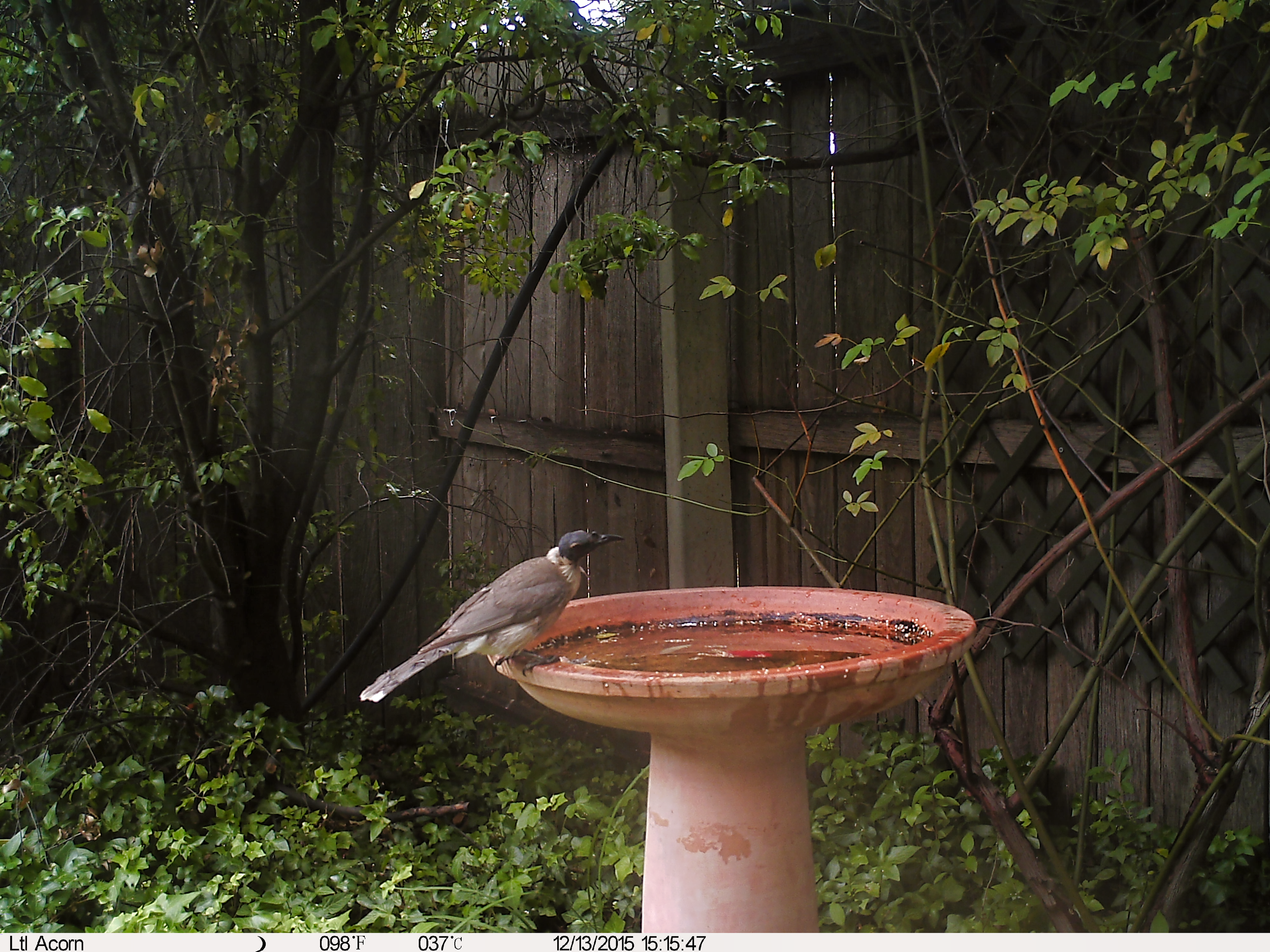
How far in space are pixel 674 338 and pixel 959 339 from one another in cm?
122

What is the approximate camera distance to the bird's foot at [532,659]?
6.20 ft

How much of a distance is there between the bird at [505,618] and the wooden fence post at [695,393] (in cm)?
123

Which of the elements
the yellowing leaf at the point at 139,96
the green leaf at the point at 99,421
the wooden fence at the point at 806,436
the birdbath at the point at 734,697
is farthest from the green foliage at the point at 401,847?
the yellowing leaf at the point at 139,96

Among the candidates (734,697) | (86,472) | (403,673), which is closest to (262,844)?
(403,673)

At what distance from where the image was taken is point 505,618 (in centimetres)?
204

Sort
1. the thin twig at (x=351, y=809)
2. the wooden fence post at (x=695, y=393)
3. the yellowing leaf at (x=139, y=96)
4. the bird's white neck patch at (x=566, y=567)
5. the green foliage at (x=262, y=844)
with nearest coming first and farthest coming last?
the bird's white neck patch at (x=566, y=567) → the yellowing leaf at (x=139, y=96) → the green foliage at (x=262, y=844) → the thin twig at (x=351, y=809) → the wooden fence post at (x=695, y=393)

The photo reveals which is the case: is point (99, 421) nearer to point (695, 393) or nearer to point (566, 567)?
point (566, 567)

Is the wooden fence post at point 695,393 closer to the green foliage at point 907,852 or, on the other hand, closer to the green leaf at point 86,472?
the green foliage at point 907,852

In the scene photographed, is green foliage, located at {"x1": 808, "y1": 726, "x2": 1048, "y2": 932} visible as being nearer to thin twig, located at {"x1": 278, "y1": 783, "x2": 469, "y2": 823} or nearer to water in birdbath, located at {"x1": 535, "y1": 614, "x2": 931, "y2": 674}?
water in birdbath, located at {"x1": 535, "y1": 614, "x2": 931, "y2": 674}

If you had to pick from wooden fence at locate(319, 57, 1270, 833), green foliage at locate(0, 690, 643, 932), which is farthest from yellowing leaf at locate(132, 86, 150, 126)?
green foliage at locate(0, 690, 643, 932)

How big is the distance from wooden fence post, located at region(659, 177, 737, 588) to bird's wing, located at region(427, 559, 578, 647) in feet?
4.11

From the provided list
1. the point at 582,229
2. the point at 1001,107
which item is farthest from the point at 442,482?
the point at 1001,107

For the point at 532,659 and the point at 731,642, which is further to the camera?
the point at 731,642

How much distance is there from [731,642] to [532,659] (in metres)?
0.46
